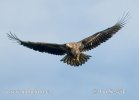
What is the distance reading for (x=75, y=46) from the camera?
→ 798 inches

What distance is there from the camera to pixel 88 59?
20203 millimetres

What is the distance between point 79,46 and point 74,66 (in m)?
0.91

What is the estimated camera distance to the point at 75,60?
20109 millimetres

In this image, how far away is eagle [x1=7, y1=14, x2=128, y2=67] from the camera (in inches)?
795

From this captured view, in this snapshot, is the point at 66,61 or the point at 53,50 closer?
the point at 66,61

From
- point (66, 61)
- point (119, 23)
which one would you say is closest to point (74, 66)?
point (66, 61)

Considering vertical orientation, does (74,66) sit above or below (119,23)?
below

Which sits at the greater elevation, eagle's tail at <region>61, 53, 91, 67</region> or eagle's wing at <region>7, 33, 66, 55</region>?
eagle's wing at <region>7, 33, 66, 55</region>

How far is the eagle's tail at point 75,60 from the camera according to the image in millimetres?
20016

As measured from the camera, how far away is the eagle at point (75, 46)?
2019 cm

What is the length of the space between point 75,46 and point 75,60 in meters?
0.51

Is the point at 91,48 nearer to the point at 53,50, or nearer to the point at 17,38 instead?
the point at 53,50

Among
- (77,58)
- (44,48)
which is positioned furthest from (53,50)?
(77,58)

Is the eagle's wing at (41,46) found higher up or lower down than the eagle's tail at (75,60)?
higher up
